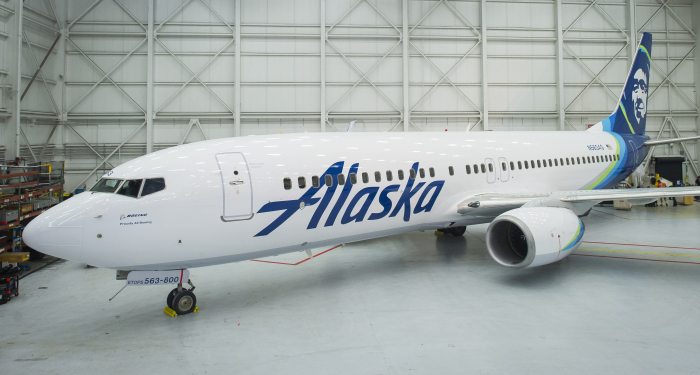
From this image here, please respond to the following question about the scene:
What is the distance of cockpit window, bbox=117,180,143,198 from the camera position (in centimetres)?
665

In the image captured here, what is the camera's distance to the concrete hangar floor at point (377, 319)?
5.56 metres

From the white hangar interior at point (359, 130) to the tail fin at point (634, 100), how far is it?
11.7 feet

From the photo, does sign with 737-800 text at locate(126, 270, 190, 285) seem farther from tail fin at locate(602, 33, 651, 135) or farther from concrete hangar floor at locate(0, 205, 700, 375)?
tail fin at locate(602, 33, 651, 135)

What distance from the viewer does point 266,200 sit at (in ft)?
24.4

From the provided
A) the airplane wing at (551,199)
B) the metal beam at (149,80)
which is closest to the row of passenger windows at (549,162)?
the airplane wing at (551,199)

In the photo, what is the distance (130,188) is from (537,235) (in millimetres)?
7199

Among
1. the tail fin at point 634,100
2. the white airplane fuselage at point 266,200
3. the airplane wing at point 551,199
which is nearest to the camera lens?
the white airplane fuselage at point 266,200

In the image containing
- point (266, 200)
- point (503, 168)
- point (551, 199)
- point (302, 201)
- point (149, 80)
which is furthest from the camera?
point (149, 80)

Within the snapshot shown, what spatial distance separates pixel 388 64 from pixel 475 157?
35.7 feet

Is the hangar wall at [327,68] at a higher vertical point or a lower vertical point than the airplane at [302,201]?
higher

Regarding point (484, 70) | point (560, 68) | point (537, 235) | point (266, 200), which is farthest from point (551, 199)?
point (560, 68)

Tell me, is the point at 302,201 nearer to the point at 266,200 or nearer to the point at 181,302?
the point at 266,200

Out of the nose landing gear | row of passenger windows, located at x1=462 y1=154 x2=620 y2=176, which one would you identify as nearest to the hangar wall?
row of passenger windows, located at x1=462 y1=154 x2=620 y2=176

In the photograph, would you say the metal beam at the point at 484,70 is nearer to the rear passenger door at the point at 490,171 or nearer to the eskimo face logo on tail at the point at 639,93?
the eskimo face logo on tail at the point at 639,93
